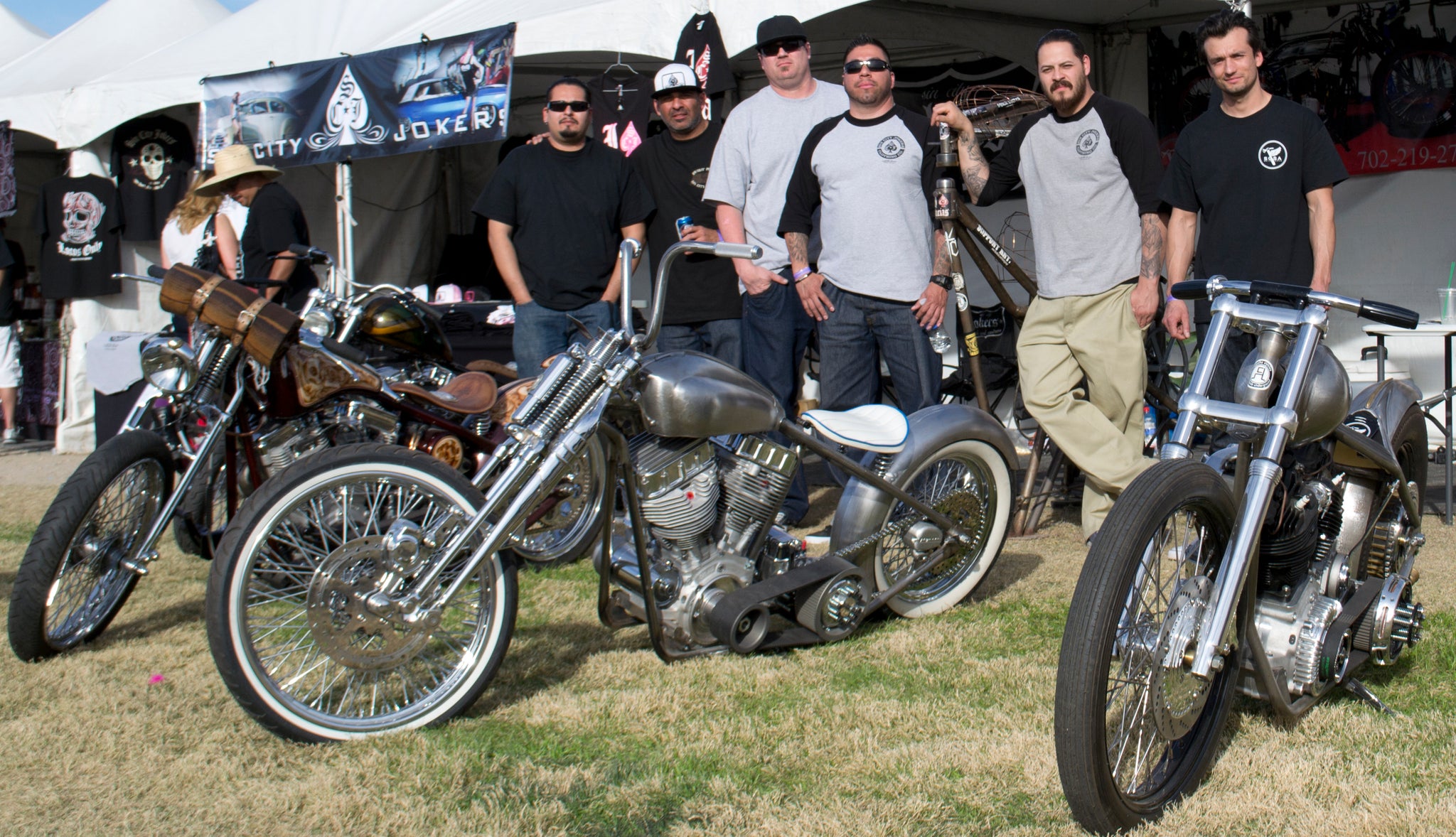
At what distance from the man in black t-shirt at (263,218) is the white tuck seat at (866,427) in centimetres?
286

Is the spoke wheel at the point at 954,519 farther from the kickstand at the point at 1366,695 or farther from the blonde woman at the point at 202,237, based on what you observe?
the blonde woman at the point at 202,237

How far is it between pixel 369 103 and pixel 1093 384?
5002mm

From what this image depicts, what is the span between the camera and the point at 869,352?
15.7 feet

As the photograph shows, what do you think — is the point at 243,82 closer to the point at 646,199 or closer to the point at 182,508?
the point at 646,199

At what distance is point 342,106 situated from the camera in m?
7.62

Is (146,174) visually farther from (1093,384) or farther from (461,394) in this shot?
(1093,384)

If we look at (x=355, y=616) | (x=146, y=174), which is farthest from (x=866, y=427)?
(x=146, y=174)

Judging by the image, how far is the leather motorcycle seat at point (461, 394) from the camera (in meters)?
4.12

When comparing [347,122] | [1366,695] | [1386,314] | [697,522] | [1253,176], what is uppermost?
[347,122]

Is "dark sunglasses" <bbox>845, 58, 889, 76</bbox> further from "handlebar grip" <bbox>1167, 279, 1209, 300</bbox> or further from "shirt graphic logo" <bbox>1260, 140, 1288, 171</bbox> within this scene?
"handlebar grip" <bbox>1167, 279, 1209, 300</bbox>

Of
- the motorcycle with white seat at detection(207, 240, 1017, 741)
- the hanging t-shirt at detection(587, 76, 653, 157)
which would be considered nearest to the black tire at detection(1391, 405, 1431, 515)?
the motorcycle with white seat at detection(207, 240, 1017, 741)

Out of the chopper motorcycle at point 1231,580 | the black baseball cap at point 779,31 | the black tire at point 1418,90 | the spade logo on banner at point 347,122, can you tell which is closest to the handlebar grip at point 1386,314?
the chopper motorcycle at point 1231,580

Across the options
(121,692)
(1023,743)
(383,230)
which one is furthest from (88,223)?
(1023,743)

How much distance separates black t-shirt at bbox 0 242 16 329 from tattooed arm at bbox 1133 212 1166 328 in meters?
8.19
